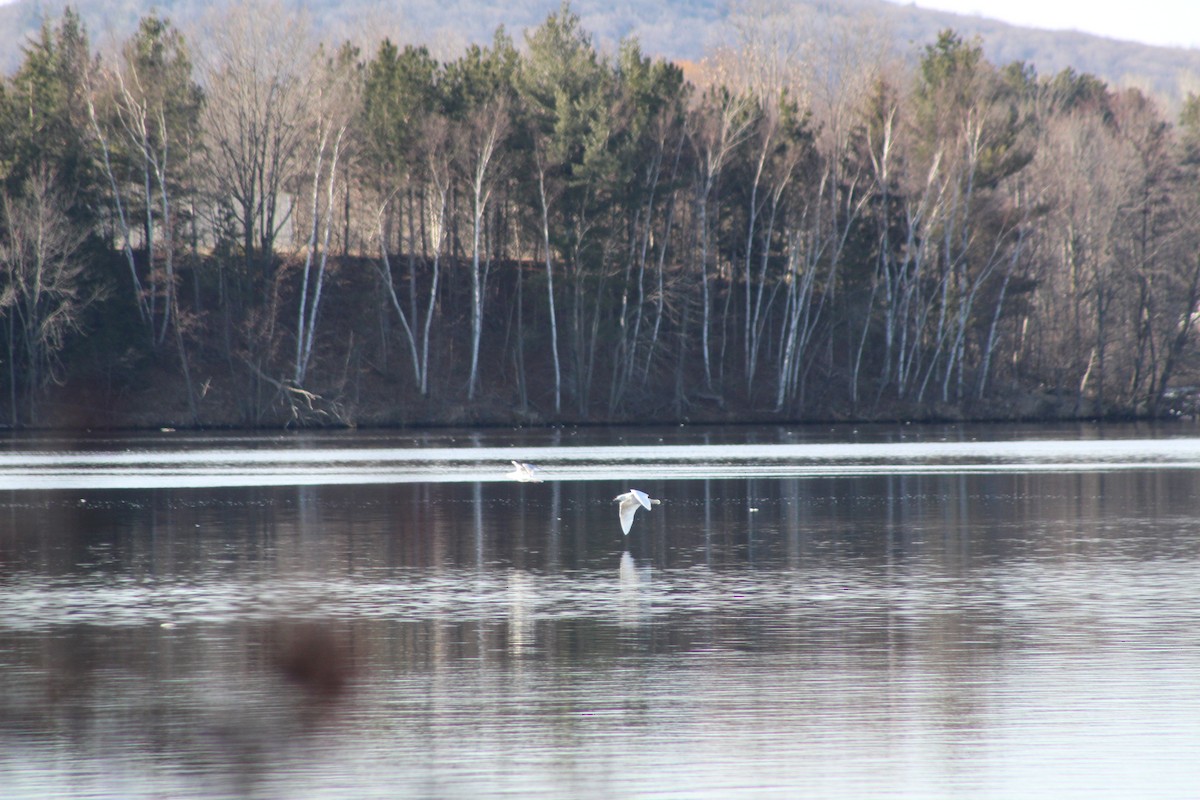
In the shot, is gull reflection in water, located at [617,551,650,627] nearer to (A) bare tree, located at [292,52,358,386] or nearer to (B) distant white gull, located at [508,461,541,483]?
(B) distant white gull, located at [508,461,541,483]

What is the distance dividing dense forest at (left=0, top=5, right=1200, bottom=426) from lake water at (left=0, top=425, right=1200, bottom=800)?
31.6 metres

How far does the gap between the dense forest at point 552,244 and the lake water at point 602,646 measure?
3157 cm

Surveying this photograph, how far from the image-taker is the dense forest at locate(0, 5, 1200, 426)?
6047 centimetres

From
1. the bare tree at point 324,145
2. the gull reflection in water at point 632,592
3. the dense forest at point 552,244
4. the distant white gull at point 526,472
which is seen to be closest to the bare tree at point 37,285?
the dense forest at point 552,244

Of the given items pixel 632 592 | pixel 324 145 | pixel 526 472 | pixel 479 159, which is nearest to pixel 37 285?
→ pixel 324 145

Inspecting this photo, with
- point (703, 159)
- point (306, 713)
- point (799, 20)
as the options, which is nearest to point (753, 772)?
point (306, 713)

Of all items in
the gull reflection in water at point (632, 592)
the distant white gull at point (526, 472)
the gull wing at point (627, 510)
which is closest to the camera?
the gull reflection in water at point (632, 592)

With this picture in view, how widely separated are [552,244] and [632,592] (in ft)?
156

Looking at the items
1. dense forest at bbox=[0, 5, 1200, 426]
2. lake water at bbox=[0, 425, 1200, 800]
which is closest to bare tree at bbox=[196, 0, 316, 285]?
dense forest at bbox=[0, 5, 1200, 426]

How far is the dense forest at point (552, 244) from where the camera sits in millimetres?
60469

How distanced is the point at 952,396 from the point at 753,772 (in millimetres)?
60241

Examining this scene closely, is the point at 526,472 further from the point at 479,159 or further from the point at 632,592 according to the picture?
the point at 479,159

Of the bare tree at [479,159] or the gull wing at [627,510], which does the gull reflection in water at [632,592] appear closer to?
the gull wing at [627,510]

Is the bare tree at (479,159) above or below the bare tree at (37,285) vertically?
above
